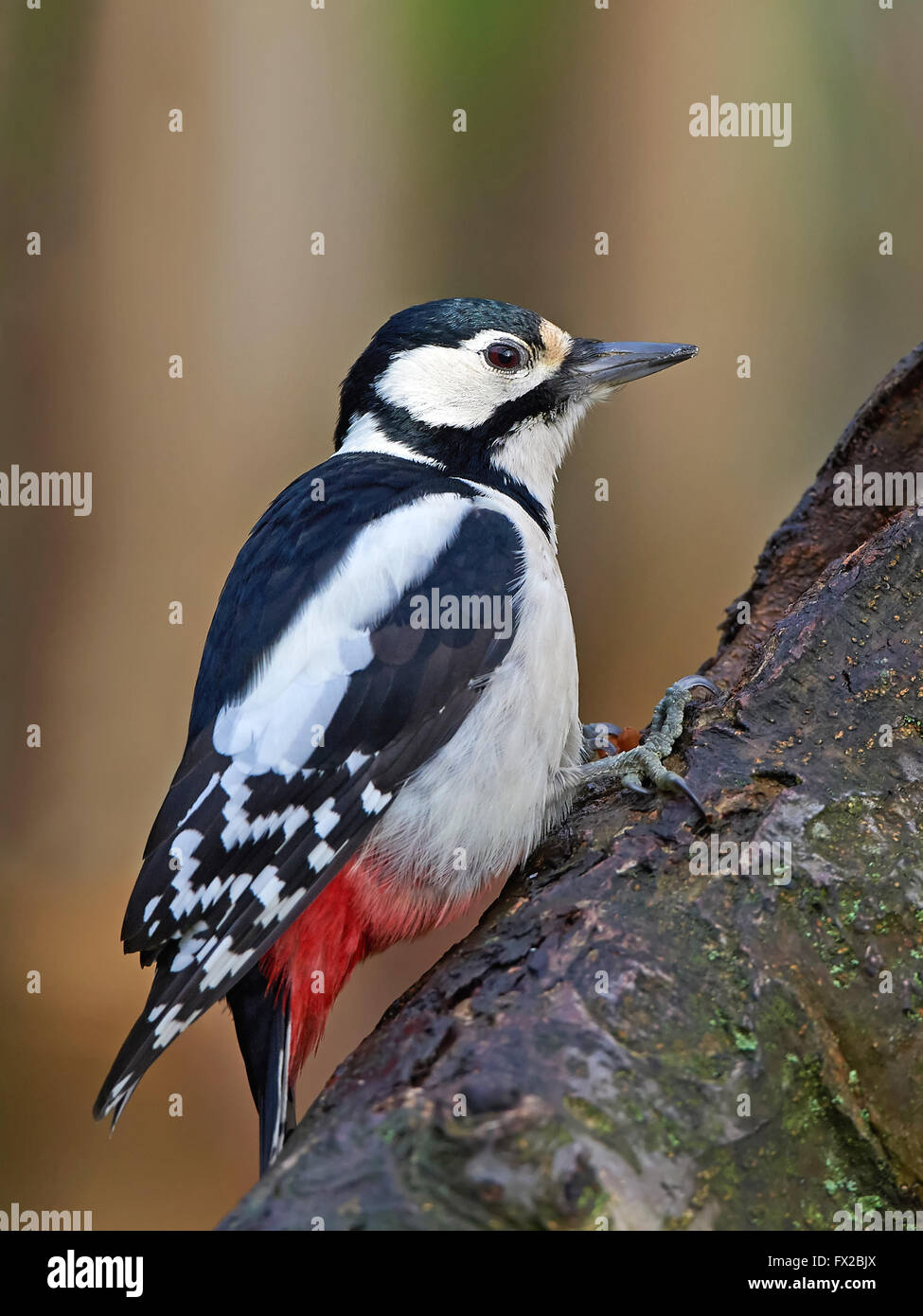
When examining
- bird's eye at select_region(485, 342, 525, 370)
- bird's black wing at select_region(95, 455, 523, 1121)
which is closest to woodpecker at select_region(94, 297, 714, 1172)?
bird's black wing at select_region(95, 455, 523, 1121)

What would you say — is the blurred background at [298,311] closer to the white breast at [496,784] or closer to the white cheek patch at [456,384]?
the white cheek patch at [456,384]

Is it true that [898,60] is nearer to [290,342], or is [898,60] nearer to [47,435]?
[290,342]

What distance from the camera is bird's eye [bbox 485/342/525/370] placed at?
220 cm

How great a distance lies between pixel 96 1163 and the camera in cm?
372

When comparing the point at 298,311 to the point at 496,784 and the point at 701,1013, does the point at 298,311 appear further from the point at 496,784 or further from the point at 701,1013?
the point at 701,1013

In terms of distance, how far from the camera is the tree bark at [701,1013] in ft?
3.44

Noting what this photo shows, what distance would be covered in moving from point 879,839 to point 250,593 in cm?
103

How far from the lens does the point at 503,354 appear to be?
220 cm

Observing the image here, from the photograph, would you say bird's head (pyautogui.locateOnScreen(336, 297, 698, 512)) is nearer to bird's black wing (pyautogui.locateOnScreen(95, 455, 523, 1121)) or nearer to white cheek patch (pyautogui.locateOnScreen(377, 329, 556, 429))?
white cheek patch (pyautogui.locateOnScreen(377, 329, 556, 429))

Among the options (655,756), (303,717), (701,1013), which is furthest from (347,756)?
(701,1013)

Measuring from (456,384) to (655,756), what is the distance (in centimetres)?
88

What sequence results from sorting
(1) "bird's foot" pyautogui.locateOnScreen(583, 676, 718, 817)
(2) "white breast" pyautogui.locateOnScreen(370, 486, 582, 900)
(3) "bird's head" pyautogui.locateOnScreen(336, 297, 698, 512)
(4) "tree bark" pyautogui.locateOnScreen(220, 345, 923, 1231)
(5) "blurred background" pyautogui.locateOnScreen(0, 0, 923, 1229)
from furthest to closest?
1. (5) "blurred background" pyautogui.locateOnScreen(0, 0, 923, 1229)
2. (3) "bird's head" pyautogui.locateOnScreen(336, 297, 698, 512)
3. (2) "white breast" pyautogui.locateOnScreen(370, 486, 582, 900)
4. (1) "bird's foot" pyautogui.locateOnScreen(583, 676, 718, 817)
5. (4) "tree bark" pyautogui.locateOnScreen(220, 345, 923, 1231)

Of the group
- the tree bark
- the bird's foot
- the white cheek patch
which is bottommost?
the tree bark

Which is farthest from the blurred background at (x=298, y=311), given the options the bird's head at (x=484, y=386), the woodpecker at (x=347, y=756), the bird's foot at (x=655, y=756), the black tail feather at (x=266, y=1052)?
the bird's foot at (x=655, y=756)
